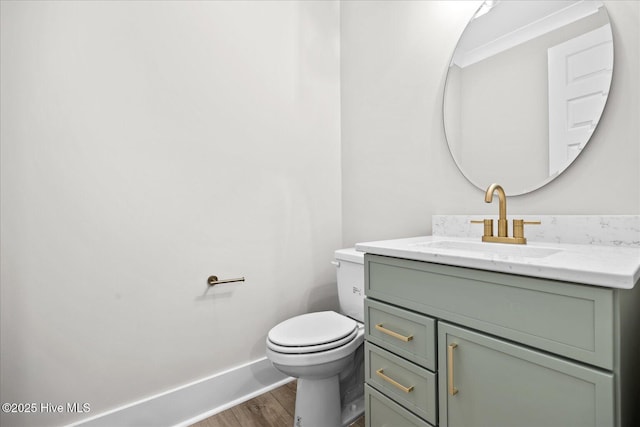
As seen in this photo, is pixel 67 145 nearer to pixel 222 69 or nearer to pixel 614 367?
pixel 222 69

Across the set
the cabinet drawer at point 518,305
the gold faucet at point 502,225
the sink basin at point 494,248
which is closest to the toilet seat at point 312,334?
the cabinet drawer at point 518,305

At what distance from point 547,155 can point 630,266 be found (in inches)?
25.8

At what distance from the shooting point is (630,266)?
63 centimetres

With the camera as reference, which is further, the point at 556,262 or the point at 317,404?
the point at 317,404

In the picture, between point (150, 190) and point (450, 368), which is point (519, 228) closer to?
point (450, 368)

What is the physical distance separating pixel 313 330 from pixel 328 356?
0.66 feet

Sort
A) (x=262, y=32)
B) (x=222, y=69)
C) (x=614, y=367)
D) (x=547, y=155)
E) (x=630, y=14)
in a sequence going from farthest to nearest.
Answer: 1. (x=262, y=32)
2. (x=222, y=69)
3. (x=547, y=155)
4. (x=630, y=14)
5. (x=614, y=367)

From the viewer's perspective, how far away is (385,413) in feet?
3.41

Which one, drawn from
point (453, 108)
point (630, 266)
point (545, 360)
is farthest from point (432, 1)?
point (545, 360)

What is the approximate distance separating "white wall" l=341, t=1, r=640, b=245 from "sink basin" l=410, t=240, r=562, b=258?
24 centimetres

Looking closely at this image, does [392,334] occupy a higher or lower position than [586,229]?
lower

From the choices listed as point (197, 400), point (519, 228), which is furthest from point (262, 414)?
point (519, 228)

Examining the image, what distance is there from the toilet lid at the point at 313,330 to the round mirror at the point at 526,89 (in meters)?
0.92

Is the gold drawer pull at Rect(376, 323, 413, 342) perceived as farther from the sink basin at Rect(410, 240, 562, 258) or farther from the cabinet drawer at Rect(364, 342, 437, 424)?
the sink basin at Rect(410, 240, 562, 258)
